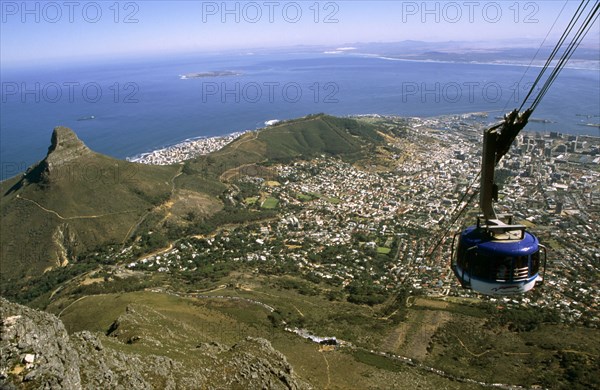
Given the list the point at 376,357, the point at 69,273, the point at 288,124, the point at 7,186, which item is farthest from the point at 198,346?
the point at 288,124

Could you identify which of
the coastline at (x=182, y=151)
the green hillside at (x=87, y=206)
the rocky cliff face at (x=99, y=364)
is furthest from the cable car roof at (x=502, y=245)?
the coastline at (x=182, y=151)

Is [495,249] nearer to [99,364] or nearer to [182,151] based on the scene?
[99,364]

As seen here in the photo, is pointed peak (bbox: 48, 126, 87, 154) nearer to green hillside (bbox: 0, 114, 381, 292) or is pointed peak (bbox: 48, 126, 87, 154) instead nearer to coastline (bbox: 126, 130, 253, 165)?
green hillside (bbox: 0, 114, 381, 292)

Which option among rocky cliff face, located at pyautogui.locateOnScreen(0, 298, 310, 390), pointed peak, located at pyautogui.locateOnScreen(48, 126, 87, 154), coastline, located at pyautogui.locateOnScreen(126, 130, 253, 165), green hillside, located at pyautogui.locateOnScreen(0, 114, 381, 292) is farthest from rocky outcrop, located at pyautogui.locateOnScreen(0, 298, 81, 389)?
coastline, located at pyautogui.locateOnScreen(126, 130, 253, 165)

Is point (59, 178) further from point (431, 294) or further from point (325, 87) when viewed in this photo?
point (325, 87)

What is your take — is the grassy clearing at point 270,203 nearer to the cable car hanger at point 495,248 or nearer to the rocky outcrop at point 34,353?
the rocky outcrop at point 34,353

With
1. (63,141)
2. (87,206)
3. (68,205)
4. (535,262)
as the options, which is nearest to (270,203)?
(87,206)
